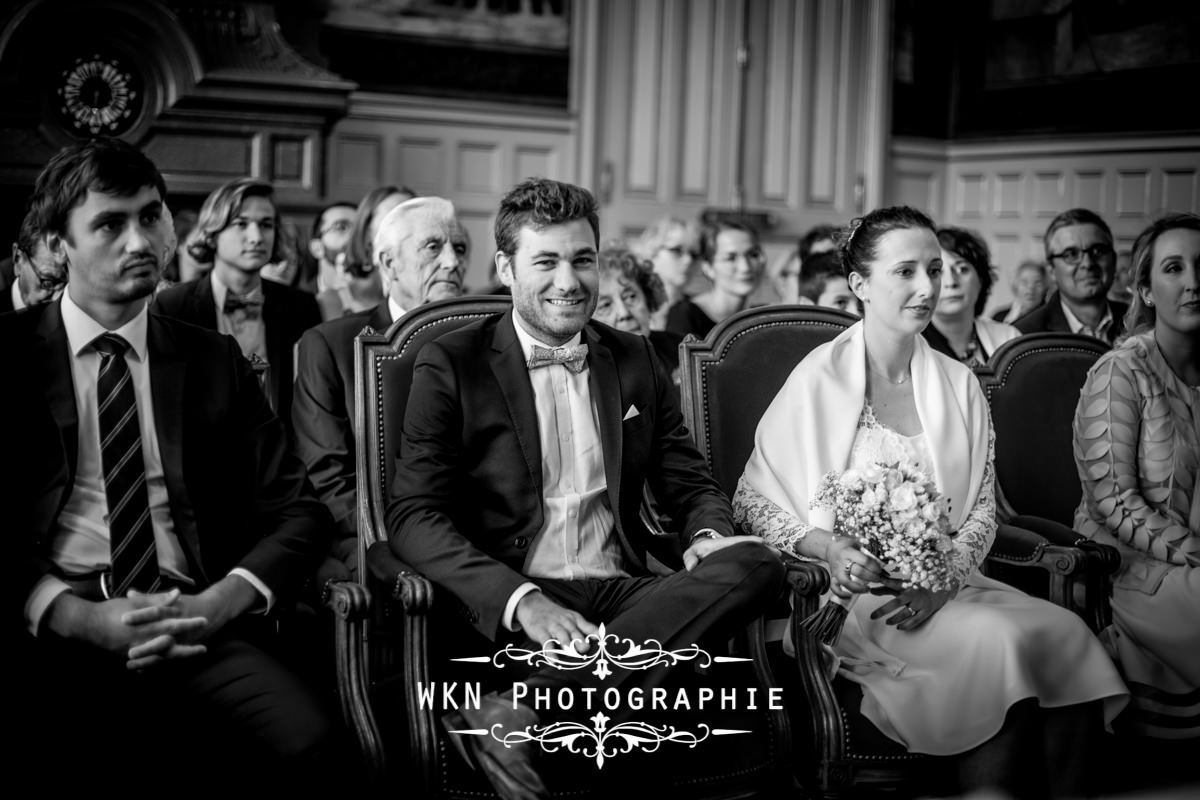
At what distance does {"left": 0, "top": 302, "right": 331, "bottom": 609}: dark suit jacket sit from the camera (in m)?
2.37

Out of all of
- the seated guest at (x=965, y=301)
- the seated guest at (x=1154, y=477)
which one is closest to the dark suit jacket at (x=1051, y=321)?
the seated guest at (x=965, y=301)

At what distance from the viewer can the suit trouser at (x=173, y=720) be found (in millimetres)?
2248

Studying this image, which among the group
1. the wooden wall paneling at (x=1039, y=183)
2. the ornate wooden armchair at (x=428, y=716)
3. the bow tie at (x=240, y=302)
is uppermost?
the wooden wall paneling at (x=1039, y=183)

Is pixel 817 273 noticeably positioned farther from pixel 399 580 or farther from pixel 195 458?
pixel 195 458

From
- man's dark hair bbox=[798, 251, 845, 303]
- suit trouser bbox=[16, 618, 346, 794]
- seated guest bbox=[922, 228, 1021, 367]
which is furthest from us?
seated guest bbox=[922, 228, 1021, 367]

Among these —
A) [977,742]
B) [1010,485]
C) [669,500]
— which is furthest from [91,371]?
[1010,485]

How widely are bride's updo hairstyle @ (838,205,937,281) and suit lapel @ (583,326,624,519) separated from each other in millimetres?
730

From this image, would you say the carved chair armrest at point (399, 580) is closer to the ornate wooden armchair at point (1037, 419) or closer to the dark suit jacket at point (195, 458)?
the dark suit jacket at point (195, 458)

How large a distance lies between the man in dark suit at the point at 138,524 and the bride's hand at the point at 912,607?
128cm

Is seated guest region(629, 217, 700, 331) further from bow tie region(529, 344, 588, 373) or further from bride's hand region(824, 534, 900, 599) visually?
bride's hand region(824, 534, 900, 599)

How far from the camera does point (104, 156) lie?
2.45m

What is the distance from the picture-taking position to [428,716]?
2432 mm

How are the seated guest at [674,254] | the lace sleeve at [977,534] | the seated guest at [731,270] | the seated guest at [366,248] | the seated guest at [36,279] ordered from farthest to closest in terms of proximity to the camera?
the seated guest at [674,254], the seated guest at [731,270], the seated guest at [366,248], the seated guest at [36,279], the lace sleeve at [977,534]

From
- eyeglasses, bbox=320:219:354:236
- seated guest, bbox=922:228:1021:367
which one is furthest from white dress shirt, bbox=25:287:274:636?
eyeglasses, bbox=320:219:354:236
